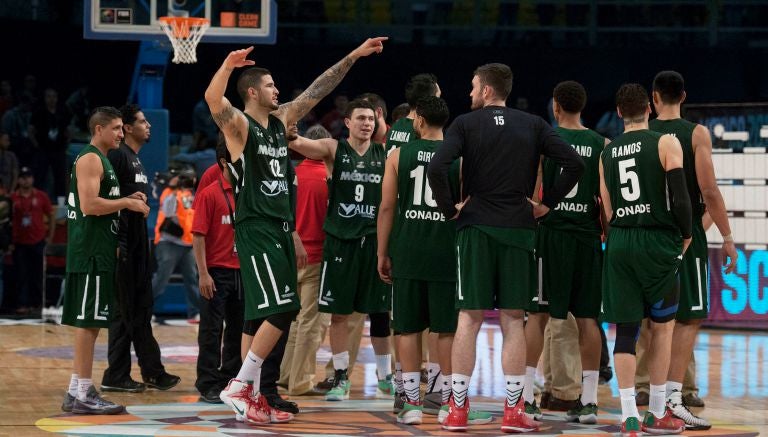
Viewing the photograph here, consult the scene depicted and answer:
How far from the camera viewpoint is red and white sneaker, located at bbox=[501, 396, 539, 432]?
7355 millimetres

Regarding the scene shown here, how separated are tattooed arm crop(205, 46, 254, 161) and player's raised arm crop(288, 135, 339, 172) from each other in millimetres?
1211

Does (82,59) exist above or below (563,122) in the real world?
above

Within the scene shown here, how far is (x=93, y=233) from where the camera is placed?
27.0 feet

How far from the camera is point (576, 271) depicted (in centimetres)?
798

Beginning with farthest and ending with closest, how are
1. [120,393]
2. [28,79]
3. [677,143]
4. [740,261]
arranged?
[28,79]
[740,261]
[120,393]
[677,143]

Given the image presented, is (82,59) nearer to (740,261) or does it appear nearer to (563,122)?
(740,261)

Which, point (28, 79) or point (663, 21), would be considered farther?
point (663, 21)

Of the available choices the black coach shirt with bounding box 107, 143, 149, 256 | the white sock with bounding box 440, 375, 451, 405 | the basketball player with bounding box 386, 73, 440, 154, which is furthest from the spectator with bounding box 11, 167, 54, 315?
the white sock with bounding box 440, 375, 451, 405

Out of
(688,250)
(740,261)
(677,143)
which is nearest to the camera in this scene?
(677,143)

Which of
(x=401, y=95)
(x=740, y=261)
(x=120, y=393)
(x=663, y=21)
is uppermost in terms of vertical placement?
(x=663, y=21)

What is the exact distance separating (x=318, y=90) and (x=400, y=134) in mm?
881

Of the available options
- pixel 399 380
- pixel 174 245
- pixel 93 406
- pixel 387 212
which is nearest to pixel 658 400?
pixel 399 380

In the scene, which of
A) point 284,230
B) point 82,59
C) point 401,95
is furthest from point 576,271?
point 82,59

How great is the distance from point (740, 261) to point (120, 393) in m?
7.90
